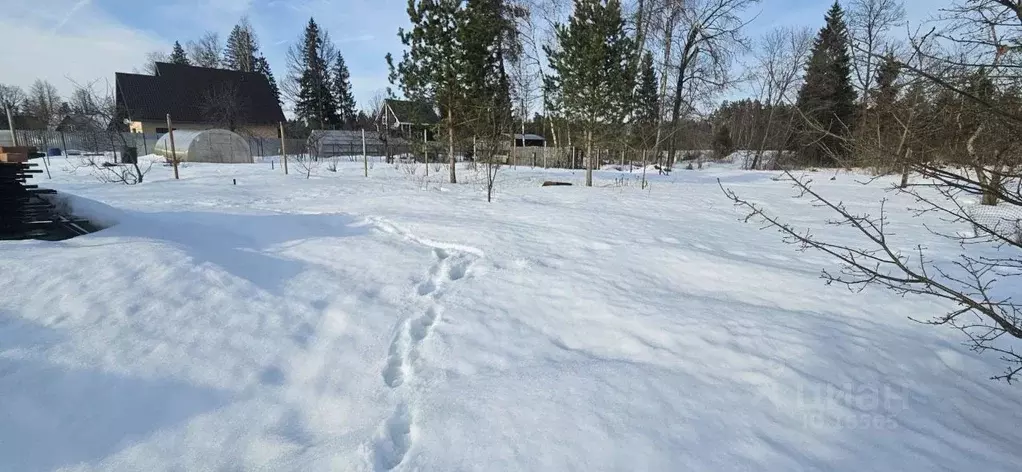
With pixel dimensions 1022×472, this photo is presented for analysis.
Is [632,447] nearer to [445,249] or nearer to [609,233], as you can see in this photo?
[445,249]

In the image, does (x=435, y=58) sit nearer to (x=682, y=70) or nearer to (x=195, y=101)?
(x=682, y=70)

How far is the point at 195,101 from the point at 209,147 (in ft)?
47.8

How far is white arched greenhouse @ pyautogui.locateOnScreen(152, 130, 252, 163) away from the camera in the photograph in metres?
20.6

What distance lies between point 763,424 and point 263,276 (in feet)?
12.3

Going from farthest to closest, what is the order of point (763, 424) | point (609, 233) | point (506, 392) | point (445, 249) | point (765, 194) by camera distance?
point (765, 194)
point (609, 233)
point (445, 249)
point (506, 392)
point (763, 424)

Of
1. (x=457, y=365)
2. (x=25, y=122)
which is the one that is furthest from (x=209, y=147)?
(x=457, y=365)

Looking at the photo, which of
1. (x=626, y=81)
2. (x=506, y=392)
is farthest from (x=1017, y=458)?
(x=626, y=81)

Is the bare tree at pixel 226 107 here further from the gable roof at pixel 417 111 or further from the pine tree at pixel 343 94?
the gable roof at pixel 417 111

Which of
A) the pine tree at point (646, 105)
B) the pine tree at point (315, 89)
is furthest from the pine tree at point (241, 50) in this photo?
the pine tree at point (646, 105)

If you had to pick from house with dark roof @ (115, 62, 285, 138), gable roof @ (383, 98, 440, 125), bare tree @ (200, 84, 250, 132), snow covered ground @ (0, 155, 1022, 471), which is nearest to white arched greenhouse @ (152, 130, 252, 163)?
bare tree @ (200, 84, 250, 132)

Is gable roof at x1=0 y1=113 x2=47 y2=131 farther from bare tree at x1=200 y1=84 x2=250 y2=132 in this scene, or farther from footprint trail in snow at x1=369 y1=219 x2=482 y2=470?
footprint trail in snow at x1=369 y1=219 x2=482 y2=470

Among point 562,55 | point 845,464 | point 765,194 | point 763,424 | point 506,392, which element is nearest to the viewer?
point 845,464

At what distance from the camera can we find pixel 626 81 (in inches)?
554

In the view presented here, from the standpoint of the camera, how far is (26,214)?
4.33 meters
